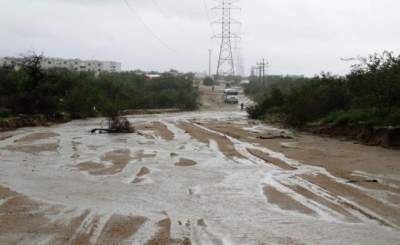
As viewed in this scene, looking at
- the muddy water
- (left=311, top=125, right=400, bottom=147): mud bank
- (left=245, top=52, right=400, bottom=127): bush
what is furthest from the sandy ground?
(left=245, top=52, right=400, bottom=127): bush

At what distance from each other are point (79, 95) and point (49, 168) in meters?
33.3

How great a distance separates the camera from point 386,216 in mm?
9078

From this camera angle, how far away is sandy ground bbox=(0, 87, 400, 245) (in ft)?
25.9

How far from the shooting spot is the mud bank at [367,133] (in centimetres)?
2147

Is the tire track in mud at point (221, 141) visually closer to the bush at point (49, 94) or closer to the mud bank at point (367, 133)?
the bush at point (49, 94)

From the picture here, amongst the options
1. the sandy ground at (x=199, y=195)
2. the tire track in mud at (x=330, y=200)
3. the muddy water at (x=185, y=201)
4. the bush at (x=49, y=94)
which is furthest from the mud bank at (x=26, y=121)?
the tire track in mud at (x=330, y=200)

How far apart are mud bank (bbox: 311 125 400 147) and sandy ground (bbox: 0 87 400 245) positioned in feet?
3.78

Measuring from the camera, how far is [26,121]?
115 feet

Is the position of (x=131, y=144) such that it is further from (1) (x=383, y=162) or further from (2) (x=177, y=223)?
(2) (x=177, y=223)

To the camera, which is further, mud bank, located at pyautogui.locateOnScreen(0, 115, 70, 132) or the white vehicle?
the white vehicle

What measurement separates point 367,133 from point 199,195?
14.9 meters

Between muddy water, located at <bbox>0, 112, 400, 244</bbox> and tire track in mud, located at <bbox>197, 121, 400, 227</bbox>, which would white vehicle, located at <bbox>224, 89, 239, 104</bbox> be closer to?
muddy water, located at <bbox>0, 112, 400, 244</bbox>

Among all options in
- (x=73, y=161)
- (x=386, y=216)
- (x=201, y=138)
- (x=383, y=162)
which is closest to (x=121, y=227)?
(x=386, y=216)

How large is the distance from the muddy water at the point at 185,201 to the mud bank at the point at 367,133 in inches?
222
